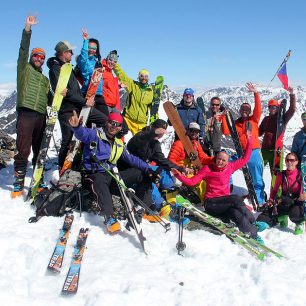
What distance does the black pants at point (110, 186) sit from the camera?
6586mm

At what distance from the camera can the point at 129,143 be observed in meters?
8.26

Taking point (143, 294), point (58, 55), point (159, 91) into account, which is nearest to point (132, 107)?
point (159, 91)

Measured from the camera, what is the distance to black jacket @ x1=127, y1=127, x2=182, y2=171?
26.4 feet

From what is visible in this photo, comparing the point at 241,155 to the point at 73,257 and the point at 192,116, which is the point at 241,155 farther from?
the point at 73,257

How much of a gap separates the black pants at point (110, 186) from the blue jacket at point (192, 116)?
2639 millimetres

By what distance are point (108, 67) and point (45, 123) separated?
8.00 ft

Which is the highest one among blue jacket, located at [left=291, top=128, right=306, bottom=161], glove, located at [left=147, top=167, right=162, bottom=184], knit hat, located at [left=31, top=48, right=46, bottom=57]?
knit hat, located at [left=31, top=48, right=46, bottom=57]

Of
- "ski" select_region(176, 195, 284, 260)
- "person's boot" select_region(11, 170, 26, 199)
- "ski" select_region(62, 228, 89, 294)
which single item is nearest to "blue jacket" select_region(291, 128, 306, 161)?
"ski" select_region(176, 195, 284, 260)

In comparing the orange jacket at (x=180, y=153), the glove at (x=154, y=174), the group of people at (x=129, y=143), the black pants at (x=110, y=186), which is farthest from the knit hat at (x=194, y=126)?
the black pants at (x=110, y=186)

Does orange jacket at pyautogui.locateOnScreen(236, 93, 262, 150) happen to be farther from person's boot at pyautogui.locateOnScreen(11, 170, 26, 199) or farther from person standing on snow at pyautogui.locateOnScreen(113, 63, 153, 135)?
person's boot at pyautogui.locateOnScreen(11, 170, 26, 199)

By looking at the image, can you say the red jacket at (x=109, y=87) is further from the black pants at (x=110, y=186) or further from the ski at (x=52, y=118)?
the black pants at (x=110, y=186)

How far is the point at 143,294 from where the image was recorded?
4.63 meters

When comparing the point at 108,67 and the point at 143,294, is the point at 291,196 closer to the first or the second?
the point at 143,294

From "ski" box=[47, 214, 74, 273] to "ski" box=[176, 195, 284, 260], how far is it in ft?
8.36
